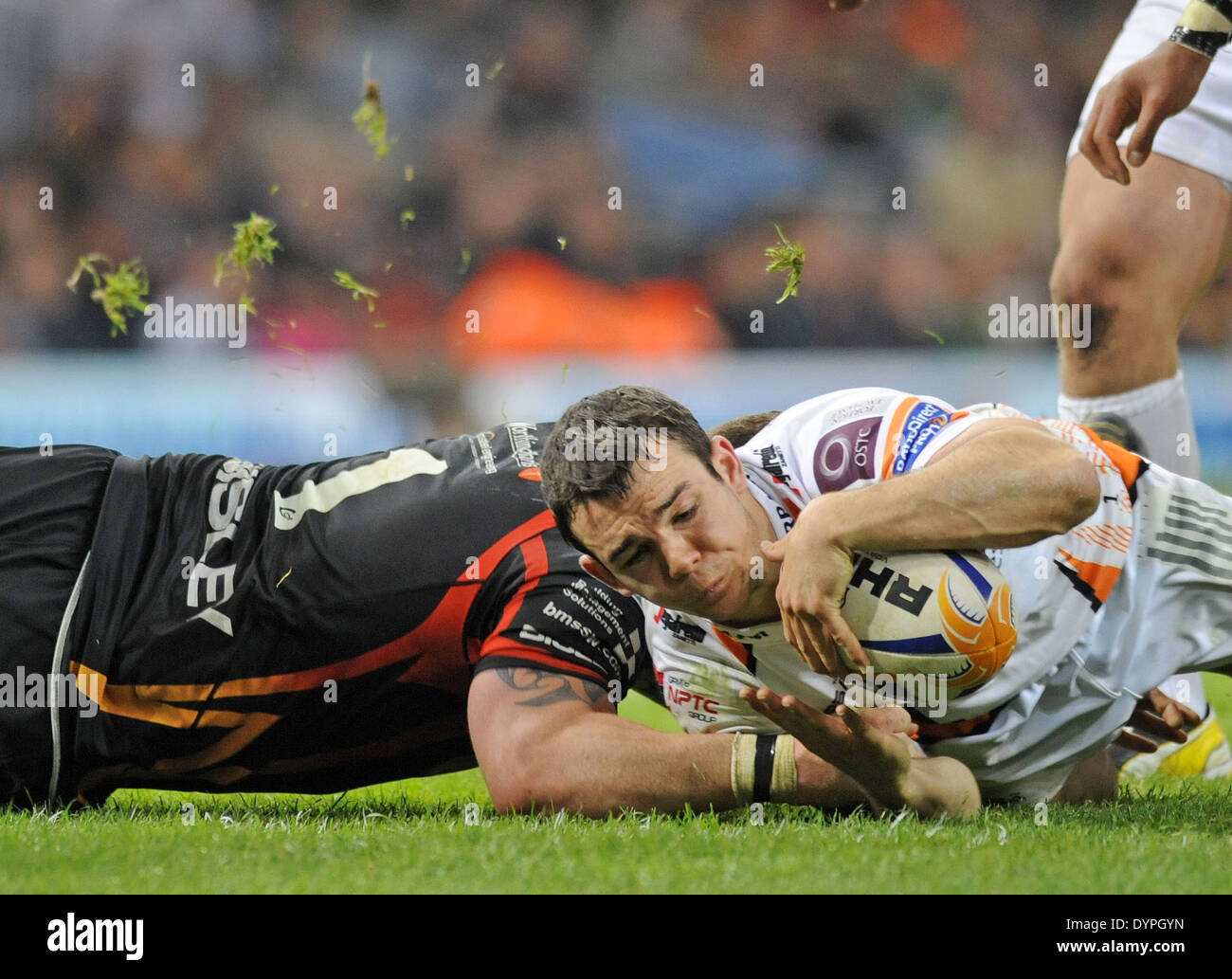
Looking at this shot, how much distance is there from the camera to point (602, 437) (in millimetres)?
3076

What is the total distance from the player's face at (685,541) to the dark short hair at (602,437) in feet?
0.09

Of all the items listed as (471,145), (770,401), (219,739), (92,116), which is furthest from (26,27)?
(219,739)

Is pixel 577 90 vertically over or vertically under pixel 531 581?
over

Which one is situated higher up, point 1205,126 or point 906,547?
point 1205,126

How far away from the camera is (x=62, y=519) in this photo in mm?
3795

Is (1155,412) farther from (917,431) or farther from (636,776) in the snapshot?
(636,776)

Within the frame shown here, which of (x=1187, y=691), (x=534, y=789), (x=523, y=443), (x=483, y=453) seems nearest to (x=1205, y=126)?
(x=1187, y=691)

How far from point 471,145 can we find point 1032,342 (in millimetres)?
4129

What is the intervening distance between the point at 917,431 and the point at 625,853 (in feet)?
3.52

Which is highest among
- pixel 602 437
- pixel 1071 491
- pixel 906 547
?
pixel 602 437

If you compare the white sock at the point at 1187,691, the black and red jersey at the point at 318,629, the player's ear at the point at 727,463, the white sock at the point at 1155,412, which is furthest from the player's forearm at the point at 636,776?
the white sock at the point at 1155,412

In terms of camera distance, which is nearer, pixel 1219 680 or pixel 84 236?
pixel 1219 680

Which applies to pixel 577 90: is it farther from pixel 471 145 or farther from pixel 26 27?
pixel 26 27

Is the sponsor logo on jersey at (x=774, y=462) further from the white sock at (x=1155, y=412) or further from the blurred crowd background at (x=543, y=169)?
the blurred crowd background at (x=543, y=169)
